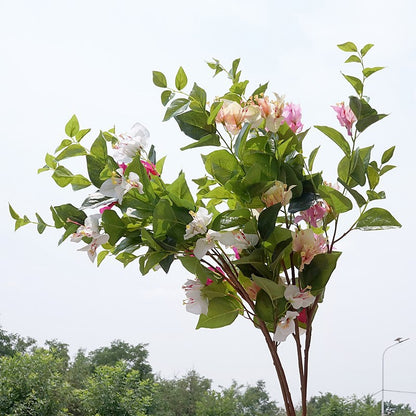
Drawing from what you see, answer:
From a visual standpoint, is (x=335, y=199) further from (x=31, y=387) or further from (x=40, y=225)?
(x=31, y=387)

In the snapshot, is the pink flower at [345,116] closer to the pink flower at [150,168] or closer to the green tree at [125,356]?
the pink flower at [150,168]

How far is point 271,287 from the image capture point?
0.76 m

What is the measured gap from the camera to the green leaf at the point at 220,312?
33.1 inches

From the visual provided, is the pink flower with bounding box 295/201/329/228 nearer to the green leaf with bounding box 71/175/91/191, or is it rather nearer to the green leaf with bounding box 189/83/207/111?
the green leaf with bounding box 189/83/207/111

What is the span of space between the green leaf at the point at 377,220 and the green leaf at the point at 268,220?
0.51 feet

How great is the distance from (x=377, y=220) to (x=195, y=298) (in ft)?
0.93

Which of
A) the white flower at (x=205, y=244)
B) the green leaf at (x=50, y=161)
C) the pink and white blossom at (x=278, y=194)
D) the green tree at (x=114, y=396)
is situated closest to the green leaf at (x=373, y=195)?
the pink and white blossom at (x=278, y=194)

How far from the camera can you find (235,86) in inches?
34.3

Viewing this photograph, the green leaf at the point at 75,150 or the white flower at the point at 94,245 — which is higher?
the green leaf at the point at 75,150

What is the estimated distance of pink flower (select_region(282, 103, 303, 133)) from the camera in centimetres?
83

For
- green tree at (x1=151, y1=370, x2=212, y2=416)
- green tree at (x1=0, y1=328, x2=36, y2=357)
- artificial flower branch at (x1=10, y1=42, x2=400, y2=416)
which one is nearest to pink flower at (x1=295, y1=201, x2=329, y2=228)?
artificial flower branch at (x1=10, y1=42, x2=400, y2=416)

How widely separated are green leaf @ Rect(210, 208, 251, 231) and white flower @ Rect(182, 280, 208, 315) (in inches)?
4.1

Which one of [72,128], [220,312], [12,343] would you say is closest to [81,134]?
[72,128]

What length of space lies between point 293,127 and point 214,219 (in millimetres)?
199
